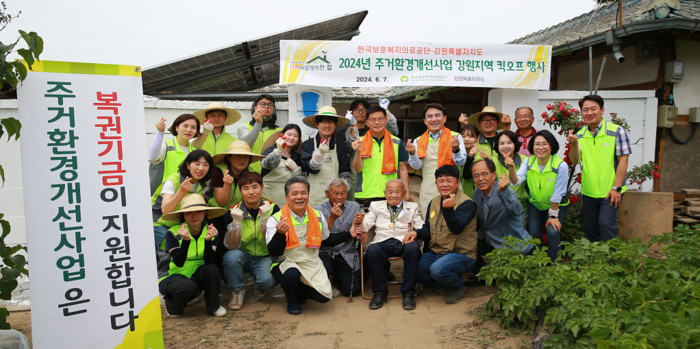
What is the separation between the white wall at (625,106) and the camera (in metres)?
6.00

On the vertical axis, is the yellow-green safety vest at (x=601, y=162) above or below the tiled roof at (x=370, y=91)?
below

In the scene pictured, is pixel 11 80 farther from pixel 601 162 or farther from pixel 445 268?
pixel 601 162

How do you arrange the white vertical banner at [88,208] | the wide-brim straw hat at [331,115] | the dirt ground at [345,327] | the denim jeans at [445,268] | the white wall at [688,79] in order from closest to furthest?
the white vertical banner at [88,208]
the dirt ground at [345,327]
the denim jeans at [445,268]
the wide-brim straw hat at [331,115]
the white wall at [688,79]

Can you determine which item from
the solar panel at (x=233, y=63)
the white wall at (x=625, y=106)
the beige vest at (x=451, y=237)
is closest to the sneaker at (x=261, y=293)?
the beige vest at (x=451, y=237)

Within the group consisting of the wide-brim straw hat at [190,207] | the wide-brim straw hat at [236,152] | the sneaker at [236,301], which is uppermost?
the wide-brim straw hat at [236,152]

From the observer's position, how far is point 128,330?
8.87 ft

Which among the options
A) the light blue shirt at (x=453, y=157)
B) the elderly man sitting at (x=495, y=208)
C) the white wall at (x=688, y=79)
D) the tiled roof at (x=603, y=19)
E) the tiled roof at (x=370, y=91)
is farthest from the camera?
the tiled roof at (x=370, y=91)

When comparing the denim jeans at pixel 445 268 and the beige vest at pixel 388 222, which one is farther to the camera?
the beige vest at pixel 388 222

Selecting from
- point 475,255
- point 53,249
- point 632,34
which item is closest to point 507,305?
point 475,255

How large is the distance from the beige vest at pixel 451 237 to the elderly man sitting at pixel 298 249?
116 cm

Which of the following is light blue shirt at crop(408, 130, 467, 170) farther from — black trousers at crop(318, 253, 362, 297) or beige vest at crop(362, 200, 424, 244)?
black trousers at crop(318, 253, 362, 297)

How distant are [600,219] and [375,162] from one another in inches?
95.7

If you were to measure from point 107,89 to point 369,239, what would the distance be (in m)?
2.75

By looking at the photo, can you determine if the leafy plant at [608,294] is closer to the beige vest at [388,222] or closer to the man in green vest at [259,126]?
the beige vest at [388,222]
